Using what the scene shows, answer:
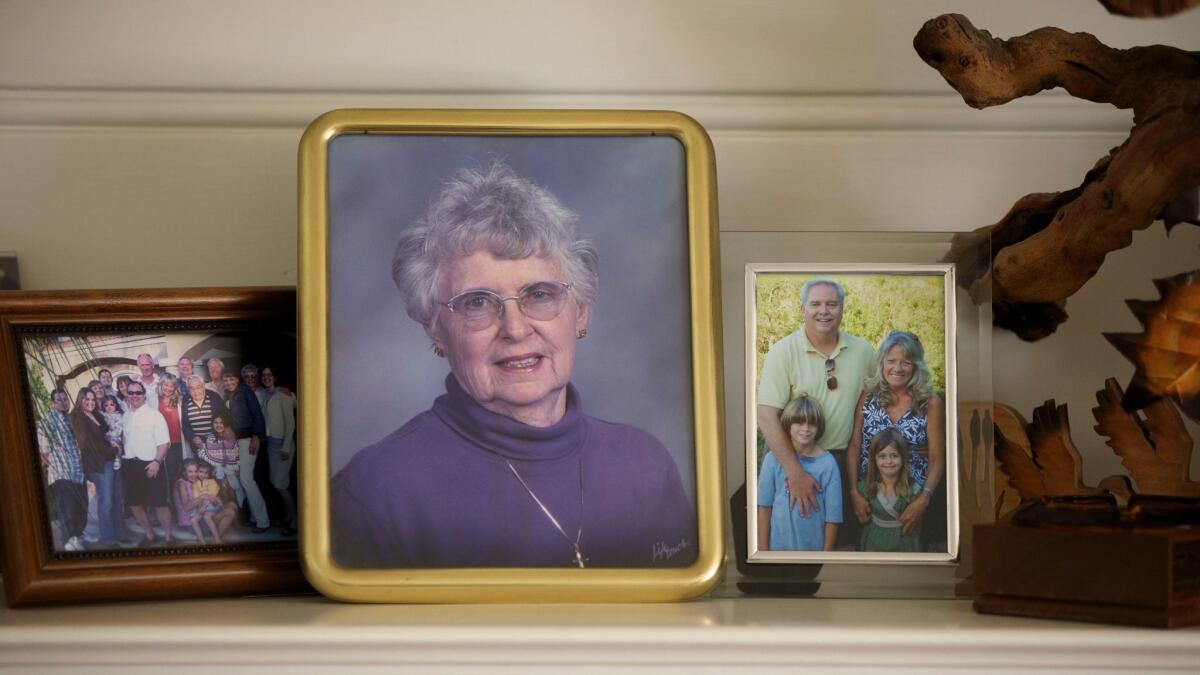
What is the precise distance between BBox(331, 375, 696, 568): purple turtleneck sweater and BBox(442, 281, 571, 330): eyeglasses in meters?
0.05

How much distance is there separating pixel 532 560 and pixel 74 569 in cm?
31

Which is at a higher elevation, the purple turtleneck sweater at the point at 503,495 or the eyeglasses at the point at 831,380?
the eyeglasses at the point at 831,380

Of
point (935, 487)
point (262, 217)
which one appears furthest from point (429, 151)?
point (935, 487)

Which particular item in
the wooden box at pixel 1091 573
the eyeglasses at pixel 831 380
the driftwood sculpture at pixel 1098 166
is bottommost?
the wooden box at pixel 1091 573

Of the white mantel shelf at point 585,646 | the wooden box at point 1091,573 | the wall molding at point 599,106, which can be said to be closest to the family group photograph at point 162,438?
the white mantel shelf at point 585,646

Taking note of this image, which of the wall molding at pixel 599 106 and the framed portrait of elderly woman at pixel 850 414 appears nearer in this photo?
the framed portrait of elderly woman at pixel 850 414

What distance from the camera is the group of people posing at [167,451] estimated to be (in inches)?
30.2

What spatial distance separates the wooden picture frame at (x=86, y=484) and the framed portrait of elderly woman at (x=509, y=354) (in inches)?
2.6

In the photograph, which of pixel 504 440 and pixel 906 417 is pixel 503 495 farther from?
pixel 906 417

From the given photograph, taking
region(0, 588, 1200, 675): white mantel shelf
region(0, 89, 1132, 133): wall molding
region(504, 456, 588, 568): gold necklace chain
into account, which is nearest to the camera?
region(0, 588, 1200, 675): white mantel shelf

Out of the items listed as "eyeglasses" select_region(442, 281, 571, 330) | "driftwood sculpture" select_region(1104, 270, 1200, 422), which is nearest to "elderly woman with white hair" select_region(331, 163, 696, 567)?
"eyeglasses" select_region(442, 281, 571, 330)

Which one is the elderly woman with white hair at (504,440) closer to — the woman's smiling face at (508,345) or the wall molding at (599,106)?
the woman's smiling face at (508,345)

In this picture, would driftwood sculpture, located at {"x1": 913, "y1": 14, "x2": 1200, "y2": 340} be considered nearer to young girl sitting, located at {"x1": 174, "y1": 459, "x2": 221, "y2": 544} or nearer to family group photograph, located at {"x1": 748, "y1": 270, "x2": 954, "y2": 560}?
family group photograph, located at {"x1": 748, "y1": 270, "x2": 954, "y2": 560}

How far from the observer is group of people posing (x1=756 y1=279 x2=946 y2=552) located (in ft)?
2.53
